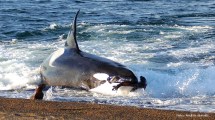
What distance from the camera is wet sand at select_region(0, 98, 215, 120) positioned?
5642mm

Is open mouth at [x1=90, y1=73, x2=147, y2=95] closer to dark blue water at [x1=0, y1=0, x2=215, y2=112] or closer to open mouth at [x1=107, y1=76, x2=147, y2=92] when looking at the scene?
open mouth at [x1=107, y1=76, x2=147, y2=92]

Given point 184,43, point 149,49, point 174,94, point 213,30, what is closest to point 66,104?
point 174,94

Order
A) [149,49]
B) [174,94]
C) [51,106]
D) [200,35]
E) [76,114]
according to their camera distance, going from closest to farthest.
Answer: [76,114] < [51,106] < [174,94] < [149,49] < [200,35]

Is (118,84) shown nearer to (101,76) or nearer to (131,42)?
(101,76)

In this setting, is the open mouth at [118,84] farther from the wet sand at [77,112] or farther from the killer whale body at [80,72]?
the wet sand at [77,112]

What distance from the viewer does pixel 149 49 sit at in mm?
14359

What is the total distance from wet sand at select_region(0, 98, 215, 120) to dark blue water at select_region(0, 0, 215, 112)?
184 centimetres

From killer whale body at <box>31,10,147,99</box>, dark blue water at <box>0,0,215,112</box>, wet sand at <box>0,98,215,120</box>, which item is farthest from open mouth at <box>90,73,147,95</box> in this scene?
wet sand at <box>0,98,215,120</box>

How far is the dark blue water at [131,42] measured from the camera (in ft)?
30.3

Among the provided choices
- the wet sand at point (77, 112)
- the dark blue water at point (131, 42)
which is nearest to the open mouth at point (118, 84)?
the dark blue water at point (131, 42)

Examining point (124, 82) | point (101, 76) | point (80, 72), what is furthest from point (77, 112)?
point (80, 72)

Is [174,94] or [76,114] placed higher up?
[76,114]

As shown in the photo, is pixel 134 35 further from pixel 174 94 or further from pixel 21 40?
pixel 174 94

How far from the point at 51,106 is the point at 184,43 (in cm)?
969
